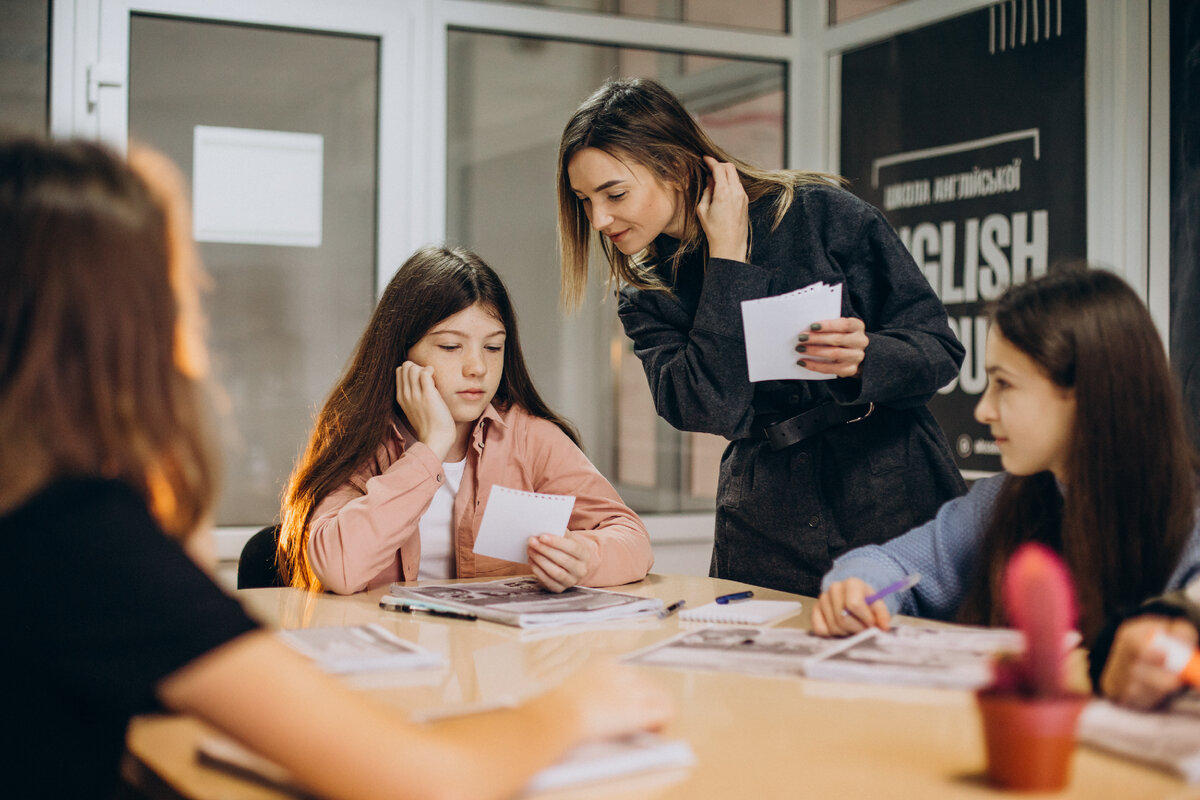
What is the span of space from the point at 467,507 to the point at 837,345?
76 centimetres

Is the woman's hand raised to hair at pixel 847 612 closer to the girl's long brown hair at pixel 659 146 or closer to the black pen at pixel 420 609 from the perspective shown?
the black pen at pixel 420 609

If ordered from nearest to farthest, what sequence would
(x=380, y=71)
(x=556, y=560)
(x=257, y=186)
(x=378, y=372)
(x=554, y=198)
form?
(x=556, y=560) → (x=378, y=372) → (x=257, y=186) → (x=380, y=71) → (x=554, y=198)

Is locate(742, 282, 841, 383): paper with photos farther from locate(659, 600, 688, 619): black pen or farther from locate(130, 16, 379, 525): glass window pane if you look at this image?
locate(130, 16, 379, 525): glass window pane

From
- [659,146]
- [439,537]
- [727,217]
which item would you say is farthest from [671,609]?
[659,146]

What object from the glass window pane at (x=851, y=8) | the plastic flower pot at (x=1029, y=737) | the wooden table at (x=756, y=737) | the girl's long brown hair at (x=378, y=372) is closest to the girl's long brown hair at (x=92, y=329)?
the wooden table at (x=756, y=737)

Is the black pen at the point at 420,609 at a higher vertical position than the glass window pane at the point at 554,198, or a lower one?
lower

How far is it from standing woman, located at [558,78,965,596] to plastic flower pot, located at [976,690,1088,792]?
100 centimetres

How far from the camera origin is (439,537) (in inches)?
79.0

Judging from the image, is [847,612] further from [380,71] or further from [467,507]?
[380,71]

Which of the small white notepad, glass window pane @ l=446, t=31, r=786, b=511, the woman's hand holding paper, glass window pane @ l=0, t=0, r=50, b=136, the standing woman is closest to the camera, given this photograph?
the small white notepad

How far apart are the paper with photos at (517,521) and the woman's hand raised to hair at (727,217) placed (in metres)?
0.52

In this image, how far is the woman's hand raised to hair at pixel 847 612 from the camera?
1.34 metres

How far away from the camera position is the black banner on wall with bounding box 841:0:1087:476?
2881mm

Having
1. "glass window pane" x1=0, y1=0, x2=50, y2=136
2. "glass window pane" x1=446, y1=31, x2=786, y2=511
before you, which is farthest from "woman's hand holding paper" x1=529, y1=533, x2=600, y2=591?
"glass window pane" x1=0, y1=0, x2=50, y2=136
